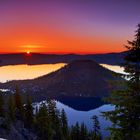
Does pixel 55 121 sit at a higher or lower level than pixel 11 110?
lower

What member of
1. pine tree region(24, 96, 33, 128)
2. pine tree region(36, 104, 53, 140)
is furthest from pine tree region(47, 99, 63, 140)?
pine tree region(24, 96, 33, 128)

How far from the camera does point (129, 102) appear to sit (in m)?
19.1

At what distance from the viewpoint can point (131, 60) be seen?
19984 millimetres

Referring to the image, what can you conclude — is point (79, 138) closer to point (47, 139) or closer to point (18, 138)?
point (47, 139)

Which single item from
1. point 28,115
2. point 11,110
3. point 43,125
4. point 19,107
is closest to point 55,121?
point 43,125

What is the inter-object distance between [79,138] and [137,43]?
111 metres

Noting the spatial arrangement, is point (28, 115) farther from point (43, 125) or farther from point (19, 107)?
point (43, 125)

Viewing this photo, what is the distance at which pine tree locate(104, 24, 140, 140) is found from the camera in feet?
63.1

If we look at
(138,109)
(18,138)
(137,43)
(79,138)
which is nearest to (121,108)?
(138,109)

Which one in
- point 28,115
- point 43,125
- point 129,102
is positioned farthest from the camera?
point 28,115

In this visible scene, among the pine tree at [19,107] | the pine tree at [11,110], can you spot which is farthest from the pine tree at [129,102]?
the pine tree at [19,107]

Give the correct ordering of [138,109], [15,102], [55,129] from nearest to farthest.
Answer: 1. [138,109]
2. [15,102]
3. [55,129]

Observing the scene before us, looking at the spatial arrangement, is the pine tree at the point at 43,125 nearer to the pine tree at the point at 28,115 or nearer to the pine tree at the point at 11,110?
the pine tree at the point at 28,115

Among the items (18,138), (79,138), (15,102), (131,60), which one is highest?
(131,60)
